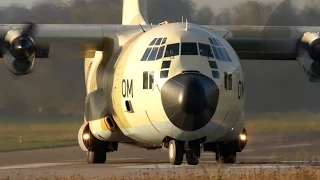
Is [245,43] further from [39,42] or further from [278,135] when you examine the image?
[278,135]

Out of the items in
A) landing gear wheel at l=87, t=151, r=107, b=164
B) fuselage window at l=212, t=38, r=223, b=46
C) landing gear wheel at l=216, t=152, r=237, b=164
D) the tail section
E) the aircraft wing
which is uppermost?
the tail section

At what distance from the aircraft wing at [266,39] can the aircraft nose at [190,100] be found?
19.4 feet

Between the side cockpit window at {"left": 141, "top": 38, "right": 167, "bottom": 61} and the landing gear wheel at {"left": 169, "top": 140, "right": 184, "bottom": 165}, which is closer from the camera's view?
the landing gear wheel at {"left": 169, "top": 140, "right": 184, "bottom": 165}

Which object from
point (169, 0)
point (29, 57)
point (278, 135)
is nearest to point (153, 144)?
point (29, 57)

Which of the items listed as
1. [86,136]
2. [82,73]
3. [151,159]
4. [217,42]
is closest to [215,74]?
[217,42]

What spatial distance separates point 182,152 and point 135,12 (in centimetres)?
951

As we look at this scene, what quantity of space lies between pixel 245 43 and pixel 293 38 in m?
1.31

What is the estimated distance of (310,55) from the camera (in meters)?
26.3

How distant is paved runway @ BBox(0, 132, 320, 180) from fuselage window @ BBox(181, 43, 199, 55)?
2513 millimetres

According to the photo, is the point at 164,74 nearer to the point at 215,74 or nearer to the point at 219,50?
the point at 215,74

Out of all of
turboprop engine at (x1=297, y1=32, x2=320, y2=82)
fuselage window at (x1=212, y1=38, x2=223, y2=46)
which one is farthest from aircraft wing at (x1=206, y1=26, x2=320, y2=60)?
fuselage window at (x1=212, y1=38, x2=223, y2=46)

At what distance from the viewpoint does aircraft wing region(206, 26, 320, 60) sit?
2711 cm

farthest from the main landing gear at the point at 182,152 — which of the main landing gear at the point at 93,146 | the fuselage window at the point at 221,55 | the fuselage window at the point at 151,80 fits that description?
the main landing gear at the point at 93,146

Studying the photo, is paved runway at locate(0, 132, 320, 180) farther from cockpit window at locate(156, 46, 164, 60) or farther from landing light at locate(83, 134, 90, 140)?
cockpit window at locate(156, 46, 164, 60)
